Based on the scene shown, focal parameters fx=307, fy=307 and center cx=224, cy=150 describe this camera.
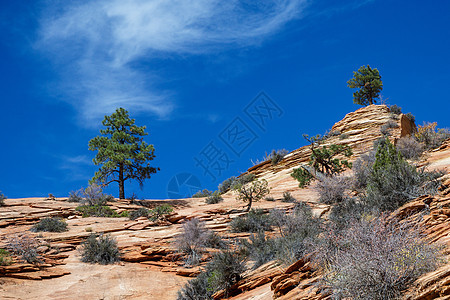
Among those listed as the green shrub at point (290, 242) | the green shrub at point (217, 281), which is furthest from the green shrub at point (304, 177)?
the green shrub at point (217, 281)

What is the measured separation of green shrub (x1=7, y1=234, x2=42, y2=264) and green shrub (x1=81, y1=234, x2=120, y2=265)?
147 cm

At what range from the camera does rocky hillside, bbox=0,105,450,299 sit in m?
5.49

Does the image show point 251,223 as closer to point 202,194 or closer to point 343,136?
point 202,194

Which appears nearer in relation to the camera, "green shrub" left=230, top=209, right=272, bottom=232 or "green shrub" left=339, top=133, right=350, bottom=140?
"green shrub" left=230, top=209, right=272, bottom=232

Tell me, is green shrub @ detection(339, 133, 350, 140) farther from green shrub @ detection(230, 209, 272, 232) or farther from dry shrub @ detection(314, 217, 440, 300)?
dry shrub @ detection(314, 217, 440, 300)

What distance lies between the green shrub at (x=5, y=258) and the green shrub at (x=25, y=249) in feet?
1.13

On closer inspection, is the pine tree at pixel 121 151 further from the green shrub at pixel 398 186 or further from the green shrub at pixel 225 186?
the green shrub at pixel 398 186

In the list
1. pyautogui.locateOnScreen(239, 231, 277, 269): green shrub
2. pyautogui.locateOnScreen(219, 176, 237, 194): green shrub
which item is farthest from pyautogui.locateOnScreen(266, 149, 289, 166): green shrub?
pyautogui.locateOnScreen(239, 231, 277, 269): green shrub

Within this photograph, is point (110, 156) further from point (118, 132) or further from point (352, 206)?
point (352, 206)

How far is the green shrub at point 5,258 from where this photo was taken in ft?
29.9

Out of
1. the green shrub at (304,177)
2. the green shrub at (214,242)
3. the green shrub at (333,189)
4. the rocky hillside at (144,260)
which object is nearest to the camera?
the rocky hillside at (144,260)

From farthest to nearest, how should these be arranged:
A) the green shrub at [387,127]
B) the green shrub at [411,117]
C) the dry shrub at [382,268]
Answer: the green shrub at [411,117], the green shrub at [387,127], the dry shrub at [382,268]

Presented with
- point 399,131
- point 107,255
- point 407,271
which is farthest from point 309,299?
point 399,131

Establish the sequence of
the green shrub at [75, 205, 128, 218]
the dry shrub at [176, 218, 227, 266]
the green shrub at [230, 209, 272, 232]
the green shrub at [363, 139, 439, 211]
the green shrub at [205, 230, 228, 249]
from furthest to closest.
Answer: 1. the green shrub at [75, 205, 128, 218]
2. the green shrub at [230, 209, 272, 232]
3. the green shrub at [205, 230, 228, 249]
4. the dry shrub at [176, 218, 227, 266]
5. the green shrub at [363, 139, 439, 211]
